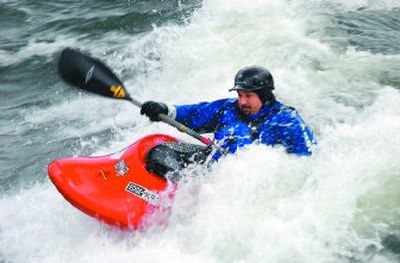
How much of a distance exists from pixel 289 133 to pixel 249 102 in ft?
1.39

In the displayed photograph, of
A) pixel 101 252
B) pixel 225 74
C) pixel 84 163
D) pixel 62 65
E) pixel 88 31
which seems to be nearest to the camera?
pixel 101 252

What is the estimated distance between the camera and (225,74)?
7.60 meters

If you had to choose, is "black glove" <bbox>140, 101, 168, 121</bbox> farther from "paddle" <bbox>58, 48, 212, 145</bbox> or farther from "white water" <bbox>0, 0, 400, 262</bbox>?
"white water" <bbox>0, 0, 400, 262</bbox>

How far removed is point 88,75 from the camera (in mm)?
5109

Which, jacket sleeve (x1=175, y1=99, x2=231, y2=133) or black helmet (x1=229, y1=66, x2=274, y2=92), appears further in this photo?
jacket sleeve (x1=175, y1=99, x2=231, y2=133)

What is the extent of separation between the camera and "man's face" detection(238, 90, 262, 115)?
4.68 meters

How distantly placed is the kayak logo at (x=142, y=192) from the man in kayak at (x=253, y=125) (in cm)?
23

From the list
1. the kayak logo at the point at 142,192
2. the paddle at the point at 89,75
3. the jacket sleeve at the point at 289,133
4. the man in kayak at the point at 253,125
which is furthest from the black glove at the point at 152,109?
the jacket sleeve at the point at 289,133

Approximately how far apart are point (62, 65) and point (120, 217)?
1.65 meters

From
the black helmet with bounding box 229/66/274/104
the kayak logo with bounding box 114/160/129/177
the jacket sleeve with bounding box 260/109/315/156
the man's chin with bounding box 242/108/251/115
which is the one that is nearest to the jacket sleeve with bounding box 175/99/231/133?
the man's chin with bounding box 242/108/251/115

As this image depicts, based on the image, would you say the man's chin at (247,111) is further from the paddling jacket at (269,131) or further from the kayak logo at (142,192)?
the kayak logo at (142,192)

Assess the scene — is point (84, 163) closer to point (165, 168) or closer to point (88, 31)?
point (165, 168)

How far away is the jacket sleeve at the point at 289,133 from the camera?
15.0ft

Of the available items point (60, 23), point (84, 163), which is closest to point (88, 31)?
point (60, 23)
